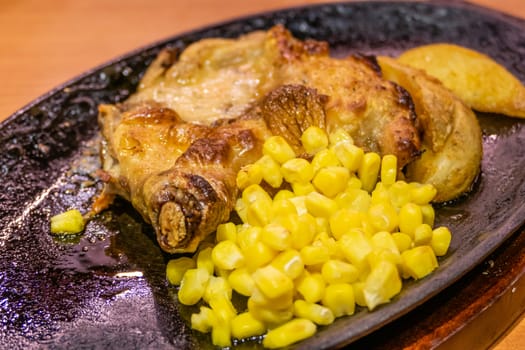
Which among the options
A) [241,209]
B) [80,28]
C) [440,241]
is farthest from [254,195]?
[80,28]

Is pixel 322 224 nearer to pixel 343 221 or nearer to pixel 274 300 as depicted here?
pixel 343 221

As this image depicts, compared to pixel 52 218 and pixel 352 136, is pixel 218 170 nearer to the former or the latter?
pixel 352 136

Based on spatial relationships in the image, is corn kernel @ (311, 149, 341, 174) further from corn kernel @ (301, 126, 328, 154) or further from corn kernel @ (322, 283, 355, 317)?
corn kernel @ (322, 283, 355, 317)

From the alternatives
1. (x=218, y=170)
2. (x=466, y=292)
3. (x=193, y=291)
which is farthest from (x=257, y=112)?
(x=466, y=292)

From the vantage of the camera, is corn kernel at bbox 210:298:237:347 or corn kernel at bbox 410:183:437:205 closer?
corn kernel at bbox 210:298:237:347

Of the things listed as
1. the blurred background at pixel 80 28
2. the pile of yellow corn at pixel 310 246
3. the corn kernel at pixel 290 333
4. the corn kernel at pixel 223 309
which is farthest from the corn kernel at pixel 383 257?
the blurred background at pixel 80 28

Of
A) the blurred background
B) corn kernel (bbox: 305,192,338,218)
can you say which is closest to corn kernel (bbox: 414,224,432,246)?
corn kernel (bbox: 305,192,338,218)
